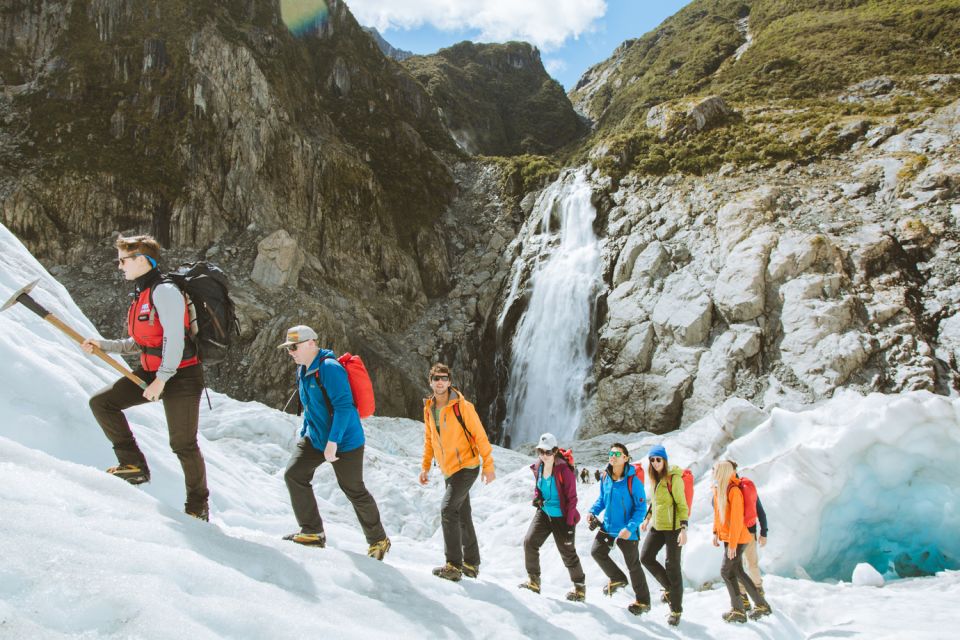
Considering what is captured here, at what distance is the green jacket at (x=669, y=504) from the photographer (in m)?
6.59

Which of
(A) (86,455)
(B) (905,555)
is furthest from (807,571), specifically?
(A) (86,455)

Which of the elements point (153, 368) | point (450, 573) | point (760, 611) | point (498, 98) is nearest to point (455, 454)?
point (450, 573)

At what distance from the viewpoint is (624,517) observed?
21.4 ft

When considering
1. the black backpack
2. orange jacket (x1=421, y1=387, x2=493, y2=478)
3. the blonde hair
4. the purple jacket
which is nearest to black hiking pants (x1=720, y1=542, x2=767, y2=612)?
the blonde hair

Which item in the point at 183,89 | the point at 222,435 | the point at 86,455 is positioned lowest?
the point at 222,435

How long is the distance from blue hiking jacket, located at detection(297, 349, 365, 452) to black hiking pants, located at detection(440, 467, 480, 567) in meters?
1.22

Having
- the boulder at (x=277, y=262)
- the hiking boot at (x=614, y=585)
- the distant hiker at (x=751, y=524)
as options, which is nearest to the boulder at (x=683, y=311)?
the distant hiker at (x=751, y=524)

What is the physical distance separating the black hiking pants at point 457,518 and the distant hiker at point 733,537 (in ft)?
11.5

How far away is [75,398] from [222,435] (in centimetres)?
621

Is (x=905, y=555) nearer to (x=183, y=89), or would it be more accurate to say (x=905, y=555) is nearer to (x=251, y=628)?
(x=251, y=628)

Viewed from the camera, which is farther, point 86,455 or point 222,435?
point 222,435

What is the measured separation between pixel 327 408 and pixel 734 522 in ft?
18.2

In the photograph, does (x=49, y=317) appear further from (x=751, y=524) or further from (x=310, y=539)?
(x=751, y=524)

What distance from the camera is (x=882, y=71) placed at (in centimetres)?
4688
